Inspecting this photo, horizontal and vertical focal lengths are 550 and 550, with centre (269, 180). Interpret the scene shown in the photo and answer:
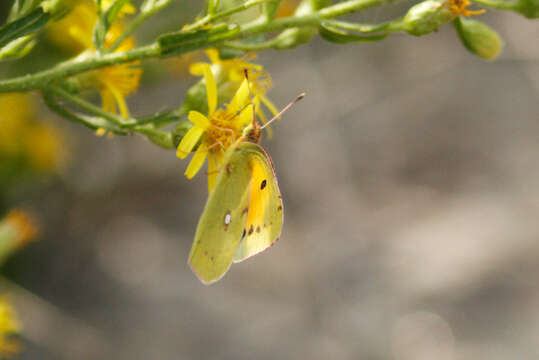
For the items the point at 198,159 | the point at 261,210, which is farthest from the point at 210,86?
the point at 261,210

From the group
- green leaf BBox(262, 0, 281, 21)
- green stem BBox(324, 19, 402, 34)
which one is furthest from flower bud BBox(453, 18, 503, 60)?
green leaf BBox(262, 0, 281, 21)

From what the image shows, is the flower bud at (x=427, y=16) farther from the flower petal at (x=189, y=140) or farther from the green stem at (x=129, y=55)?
the flower petal at (x=189, y=140)

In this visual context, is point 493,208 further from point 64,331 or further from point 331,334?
point 64,331

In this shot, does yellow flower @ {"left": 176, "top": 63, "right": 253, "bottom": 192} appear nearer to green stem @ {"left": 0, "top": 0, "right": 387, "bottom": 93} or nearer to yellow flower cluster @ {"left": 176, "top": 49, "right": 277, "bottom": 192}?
yellow flower cluster @ {"left": 176, "top": 49, "right": 277, "bottom": 192}

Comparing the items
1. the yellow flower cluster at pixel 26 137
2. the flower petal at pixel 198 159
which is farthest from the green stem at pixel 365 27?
the yellow flower cluster at pixel 26 137

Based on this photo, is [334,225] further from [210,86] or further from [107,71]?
[210,86]
